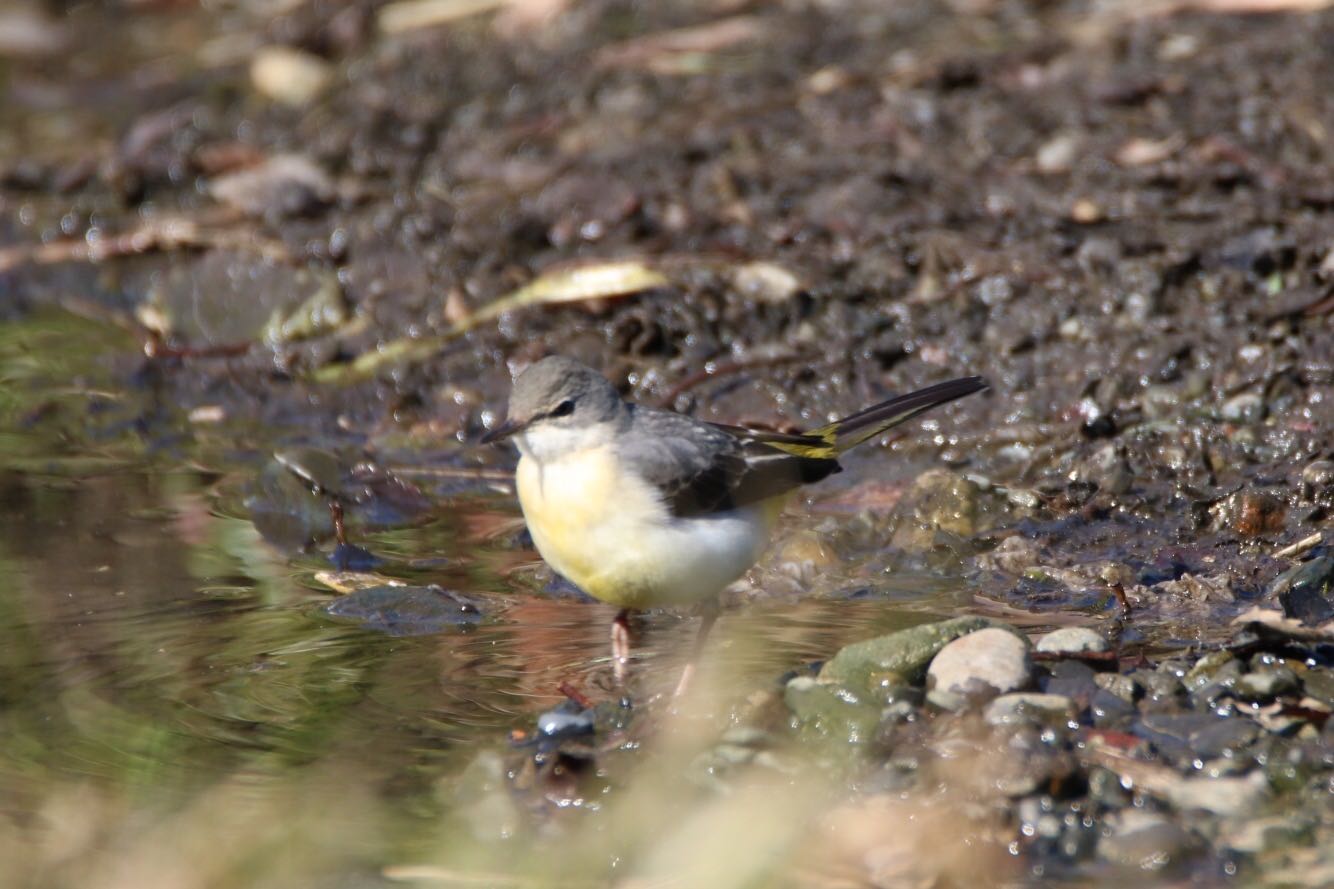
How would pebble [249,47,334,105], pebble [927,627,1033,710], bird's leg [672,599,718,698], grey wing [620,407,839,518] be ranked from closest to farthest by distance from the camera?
pebble [927,627,1033,710]
bird's leg [672,599,718,698]
grey wing [620,407,839,518]
pebble [249,47,334,105]

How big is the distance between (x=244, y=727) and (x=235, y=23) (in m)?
8.82

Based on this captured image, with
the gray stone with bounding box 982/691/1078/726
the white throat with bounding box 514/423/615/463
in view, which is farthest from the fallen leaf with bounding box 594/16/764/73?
the gray stone with bounding box 982/691/1078/726

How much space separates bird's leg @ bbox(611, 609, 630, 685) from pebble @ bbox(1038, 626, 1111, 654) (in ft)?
4.52

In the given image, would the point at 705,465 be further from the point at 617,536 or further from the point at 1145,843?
the point at 1145,843

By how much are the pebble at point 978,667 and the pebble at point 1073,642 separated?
181 mm

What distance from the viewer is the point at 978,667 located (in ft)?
17.0

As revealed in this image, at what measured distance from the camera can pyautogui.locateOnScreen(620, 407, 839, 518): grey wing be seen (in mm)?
5957

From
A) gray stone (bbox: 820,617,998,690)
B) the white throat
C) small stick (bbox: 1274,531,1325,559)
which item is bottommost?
small stick (bbox: 1274,531,1325,559)

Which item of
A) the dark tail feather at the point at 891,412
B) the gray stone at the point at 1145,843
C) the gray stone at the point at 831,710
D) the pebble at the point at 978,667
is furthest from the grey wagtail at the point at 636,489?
the gray stone at the point at 1145,843

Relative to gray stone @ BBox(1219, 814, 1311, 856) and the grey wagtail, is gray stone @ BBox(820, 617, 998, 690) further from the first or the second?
gray stone @ BBox(1219, 814, 1311, 856)

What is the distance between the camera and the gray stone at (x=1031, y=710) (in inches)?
196

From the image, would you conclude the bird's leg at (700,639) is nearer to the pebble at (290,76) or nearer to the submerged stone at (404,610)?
the submerged stone at (404,610)

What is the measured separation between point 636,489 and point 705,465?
1.23ft

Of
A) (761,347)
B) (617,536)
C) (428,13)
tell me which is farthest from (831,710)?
(428,13)
